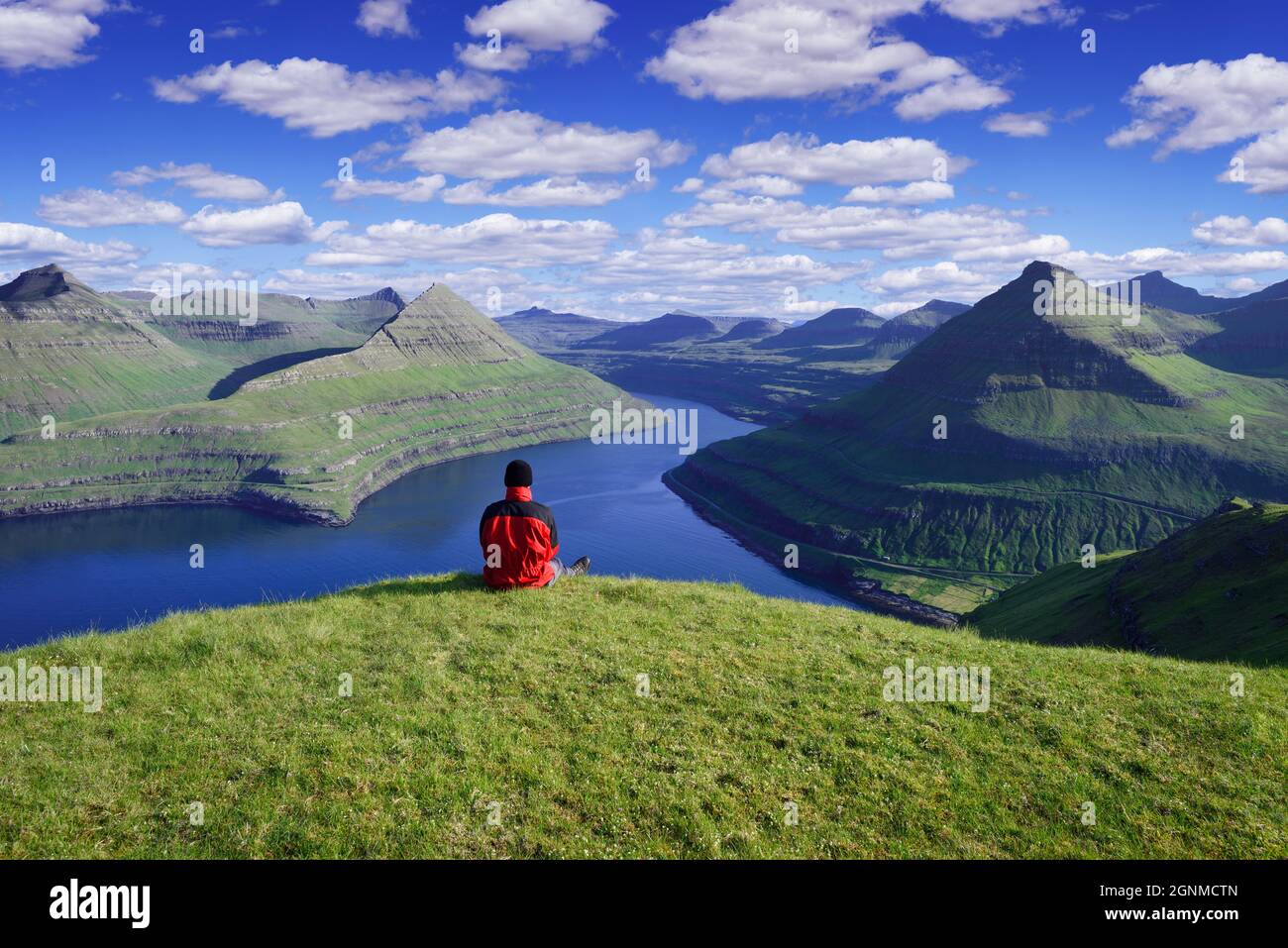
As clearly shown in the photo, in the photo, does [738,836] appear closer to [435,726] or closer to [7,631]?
[435,726]

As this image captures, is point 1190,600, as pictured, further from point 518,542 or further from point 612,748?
point 612,748

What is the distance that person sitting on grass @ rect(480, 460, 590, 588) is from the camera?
984 inches

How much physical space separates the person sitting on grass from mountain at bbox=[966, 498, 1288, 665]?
1562 inches

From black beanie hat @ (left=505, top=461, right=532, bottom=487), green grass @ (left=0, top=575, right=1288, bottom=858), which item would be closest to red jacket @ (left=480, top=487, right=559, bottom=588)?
black beanie hat @ (left=505, top=461, right=532, bottom=487)

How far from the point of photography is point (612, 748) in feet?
54.3

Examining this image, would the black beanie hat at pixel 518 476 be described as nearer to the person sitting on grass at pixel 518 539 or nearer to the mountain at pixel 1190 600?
the person sitting on grass at pixel 518 539

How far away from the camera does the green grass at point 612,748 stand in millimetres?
13766

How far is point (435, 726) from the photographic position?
1723cm

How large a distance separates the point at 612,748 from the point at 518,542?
435 inches

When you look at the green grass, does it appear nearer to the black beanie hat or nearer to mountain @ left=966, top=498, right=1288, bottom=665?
the black beanie hat

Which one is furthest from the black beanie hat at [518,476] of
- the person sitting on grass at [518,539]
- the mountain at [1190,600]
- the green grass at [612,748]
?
the mountain at [1190,600]

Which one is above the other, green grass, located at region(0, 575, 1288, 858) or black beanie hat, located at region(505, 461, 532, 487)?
black beanie hat, located at region(505, 461, 532, 487)

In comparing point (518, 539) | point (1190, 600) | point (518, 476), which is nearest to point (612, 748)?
point (518, 476)
